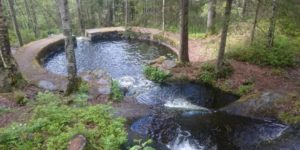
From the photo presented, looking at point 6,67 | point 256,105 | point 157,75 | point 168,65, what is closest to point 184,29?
point 168,65

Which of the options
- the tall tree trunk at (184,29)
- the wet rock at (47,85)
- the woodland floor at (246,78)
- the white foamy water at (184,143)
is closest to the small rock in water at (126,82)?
the woodland floor at (246,78)

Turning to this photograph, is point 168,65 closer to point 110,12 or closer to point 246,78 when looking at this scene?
point 246,78

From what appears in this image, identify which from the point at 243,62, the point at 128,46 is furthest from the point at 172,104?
the point at 128,46

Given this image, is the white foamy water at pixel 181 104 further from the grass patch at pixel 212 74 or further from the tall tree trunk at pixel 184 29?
the tall tree trunk at pixel 184 29

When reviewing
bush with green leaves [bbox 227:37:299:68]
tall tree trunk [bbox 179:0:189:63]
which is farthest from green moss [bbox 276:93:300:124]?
tall tree trunk [bbox 179:0:189:63]

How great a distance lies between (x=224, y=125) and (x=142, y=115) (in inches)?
118

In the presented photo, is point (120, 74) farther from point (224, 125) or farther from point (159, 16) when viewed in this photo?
point (159, 16)

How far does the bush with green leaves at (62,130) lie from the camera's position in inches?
217

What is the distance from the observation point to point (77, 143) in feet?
17.7

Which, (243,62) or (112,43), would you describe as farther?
(112,43)

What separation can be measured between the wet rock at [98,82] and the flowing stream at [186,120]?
3.14 ft

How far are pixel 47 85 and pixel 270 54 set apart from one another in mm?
10880

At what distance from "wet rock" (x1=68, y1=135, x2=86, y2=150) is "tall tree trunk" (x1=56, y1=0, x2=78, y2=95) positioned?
550cm

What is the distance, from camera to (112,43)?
25.5m
